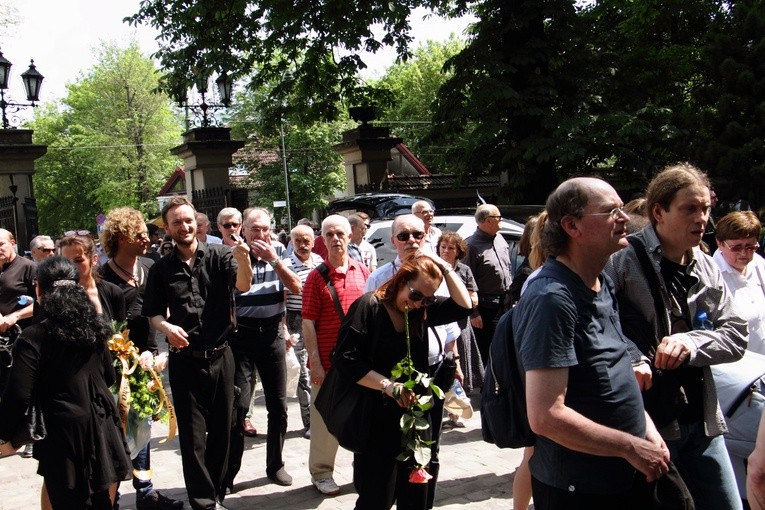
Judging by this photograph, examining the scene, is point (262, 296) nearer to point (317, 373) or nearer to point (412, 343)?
point (317, 373)

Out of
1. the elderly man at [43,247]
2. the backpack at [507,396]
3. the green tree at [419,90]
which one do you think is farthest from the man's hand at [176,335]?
the green tree at [419,90]

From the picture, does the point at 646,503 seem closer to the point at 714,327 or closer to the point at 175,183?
the point at 714,327

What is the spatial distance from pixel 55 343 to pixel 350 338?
63.0 inches

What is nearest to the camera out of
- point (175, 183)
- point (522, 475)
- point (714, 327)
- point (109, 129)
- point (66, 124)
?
point (714, 327)

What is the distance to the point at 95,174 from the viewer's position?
176ft

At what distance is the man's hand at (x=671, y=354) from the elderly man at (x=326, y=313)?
9.22ft

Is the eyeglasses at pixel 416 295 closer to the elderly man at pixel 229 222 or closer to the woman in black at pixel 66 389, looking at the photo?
the woman in black at pixel 66 389

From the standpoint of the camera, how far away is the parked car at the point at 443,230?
11.3m

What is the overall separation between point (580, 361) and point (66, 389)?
114 inches

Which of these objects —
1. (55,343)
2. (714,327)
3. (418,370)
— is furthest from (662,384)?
(55,343)

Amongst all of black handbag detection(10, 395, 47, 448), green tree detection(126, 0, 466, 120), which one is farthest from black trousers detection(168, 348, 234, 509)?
green tree detection(126, 0, 466, 120)

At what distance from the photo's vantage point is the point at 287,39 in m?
16.6

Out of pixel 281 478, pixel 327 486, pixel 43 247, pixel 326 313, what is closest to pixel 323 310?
pixel 326 313

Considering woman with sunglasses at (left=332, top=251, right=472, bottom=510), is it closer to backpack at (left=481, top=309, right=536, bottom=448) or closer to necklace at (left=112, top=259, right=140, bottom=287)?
backpack at (left=481, top=309, right=536, bottom=448)
